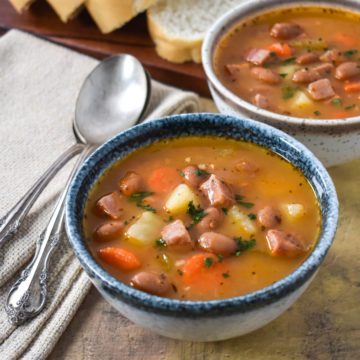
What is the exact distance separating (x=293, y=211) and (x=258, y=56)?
1019mm

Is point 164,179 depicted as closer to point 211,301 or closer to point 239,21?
point 211,301

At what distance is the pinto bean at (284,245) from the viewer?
2.10 meters

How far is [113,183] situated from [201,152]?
14.2 inches

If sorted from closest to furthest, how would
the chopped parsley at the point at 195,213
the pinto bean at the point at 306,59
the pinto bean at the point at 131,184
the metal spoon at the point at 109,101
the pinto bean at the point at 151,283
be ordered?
the pinto bean at the point at 151,283, the chopped parsley at the point at 195,213, the pinto bean at the point at 131,184, the pinto bean at the point at 306,59, the metal spoon at the point at 109,101

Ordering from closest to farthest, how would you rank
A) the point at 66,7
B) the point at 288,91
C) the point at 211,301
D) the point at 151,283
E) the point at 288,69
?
1. the point at 211,301
2. the point at 151,283
3. the point at 288,91
4. the point at 288,69
5. the point at 66,7

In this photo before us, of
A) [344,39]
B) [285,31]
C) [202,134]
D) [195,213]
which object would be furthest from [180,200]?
[344,39]

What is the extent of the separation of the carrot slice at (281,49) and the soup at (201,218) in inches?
28.6

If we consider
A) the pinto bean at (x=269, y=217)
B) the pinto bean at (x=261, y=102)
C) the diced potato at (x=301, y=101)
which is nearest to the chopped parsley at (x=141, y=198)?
the pinto bean at (x=269, y=217)

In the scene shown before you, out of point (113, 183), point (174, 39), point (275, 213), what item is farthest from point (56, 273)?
point (174, 39)

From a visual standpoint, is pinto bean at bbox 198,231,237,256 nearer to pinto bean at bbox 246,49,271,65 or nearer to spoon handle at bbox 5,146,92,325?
spoon handle at bbox 5,146,92,325

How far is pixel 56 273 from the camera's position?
8.39ft

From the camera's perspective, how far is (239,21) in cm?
322

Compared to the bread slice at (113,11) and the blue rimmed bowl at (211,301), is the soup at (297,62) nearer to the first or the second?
the blue rimmed bowl at (211,301)

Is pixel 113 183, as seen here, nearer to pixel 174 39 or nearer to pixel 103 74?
pixel 103 74
